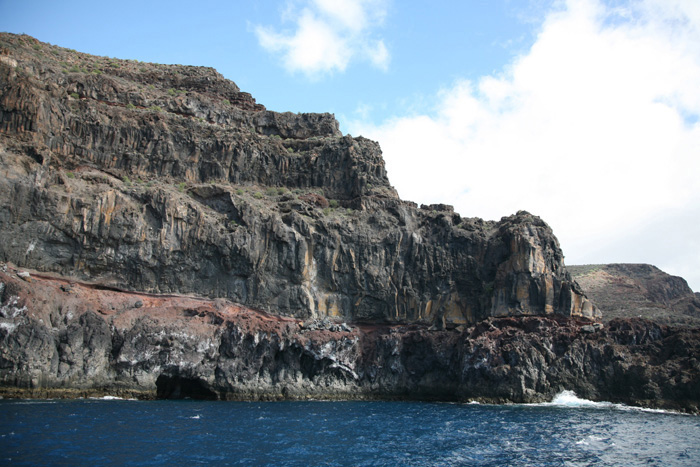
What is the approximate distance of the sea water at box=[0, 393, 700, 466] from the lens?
91.5 feet

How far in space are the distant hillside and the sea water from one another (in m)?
41.0

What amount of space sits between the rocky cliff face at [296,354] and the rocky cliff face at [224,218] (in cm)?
311

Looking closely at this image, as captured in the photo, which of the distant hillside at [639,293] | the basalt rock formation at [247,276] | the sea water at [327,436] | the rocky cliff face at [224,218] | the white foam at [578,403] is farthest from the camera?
the distant hillside at [639,293]

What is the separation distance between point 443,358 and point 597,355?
1653cm

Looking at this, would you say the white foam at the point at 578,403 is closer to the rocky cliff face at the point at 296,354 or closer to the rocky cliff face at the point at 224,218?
the rocky cliff face at the point at 296,354

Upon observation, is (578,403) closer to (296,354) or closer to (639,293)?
(296,354)

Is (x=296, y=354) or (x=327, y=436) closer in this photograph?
(x=327, y=436)

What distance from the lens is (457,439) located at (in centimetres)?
3506

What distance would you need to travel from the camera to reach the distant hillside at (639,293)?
8469 cm

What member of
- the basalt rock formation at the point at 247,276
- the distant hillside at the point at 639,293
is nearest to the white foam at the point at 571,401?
the basalt rock formation at the point at 247,276

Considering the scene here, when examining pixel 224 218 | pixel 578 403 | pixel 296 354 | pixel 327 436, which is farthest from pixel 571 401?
pixel 224 218

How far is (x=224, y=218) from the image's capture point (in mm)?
62188

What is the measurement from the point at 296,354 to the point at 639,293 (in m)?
76.2

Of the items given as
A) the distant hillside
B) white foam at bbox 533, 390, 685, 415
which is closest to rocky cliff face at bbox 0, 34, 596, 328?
white foam at bbox 533, 390, 685, 415
